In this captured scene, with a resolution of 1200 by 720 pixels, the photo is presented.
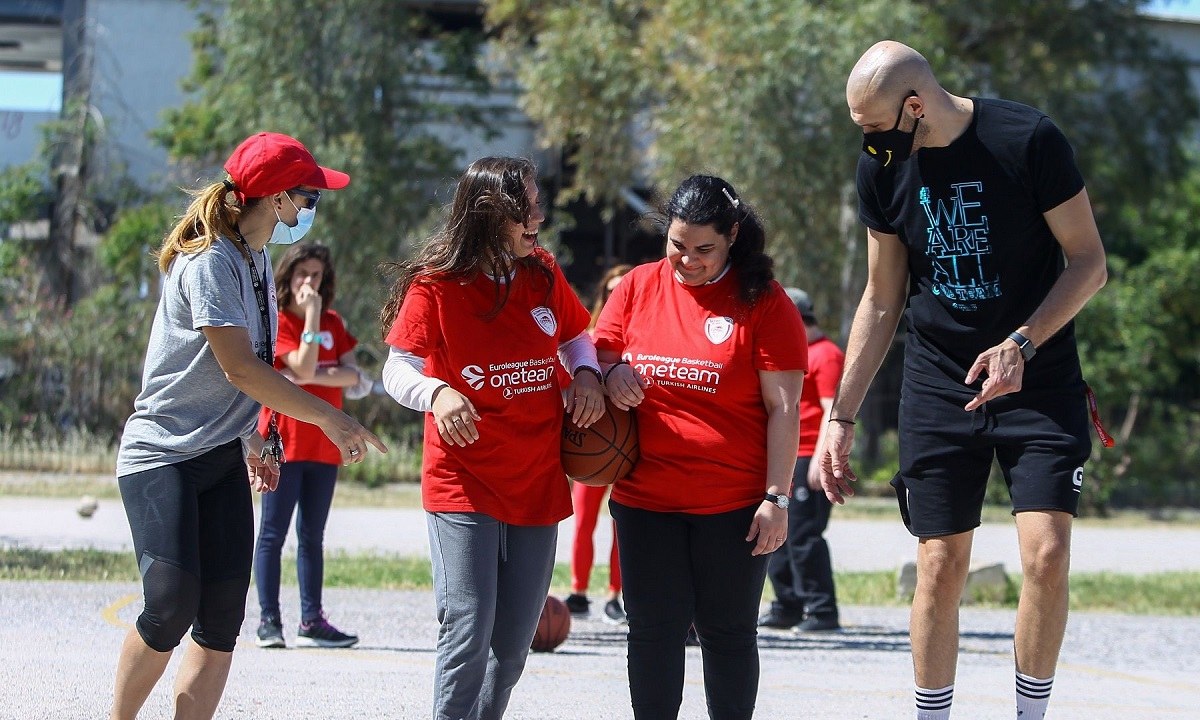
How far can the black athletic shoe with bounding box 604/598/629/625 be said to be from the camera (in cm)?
855

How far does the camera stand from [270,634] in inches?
284

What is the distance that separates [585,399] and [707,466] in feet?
Result: 1.52

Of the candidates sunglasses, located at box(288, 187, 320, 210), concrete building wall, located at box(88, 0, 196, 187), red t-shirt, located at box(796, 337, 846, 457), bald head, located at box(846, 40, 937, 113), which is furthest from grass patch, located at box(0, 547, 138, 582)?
concrete building wall, located at box(88, 0, 196, 187)

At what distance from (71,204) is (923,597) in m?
20.5

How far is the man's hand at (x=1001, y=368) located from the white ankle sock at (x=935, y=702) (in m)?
1.03

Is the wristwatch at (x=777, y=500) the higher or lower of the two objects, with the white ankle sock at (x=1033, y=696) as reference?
higher

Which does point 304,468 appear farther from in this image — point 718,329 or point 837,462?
point 837,462

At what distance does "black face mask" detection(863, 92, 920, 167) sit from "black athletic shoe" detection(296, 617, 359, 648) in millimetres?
4246

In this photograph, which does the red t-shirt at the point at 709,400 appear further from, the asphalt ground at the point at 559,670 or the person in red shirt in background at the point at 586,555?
the person in red shirt in background at the point at 586,555

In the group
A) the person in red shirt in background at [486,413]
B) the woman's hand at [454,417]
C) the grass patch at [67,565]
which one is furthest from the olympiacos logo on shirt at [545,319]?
the grass patch at [67,565]

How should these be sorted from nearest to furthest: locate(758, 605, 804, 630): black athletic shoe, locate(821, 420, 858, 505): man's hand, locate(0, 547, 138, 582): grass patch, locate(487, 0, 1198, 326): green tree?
locate(821, 420, 858, 505): man's hand → locate(758, 605, 804, 630): black athletic shoe → locate(0, 547, 138, 582): grass patch → locate(487, 0, 1198, 326): green tree

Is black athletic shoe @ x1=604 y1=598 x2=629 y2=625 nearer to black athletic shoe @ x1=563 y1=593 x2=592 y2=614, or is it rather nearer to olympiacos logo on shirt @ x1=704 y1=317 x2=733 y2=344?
black athletic shoe @ x1=563 y1=593 x2=592 y2=614

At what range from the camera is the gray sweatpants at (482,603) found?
4.17 m

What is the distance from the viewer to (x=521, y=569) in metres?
4.36
